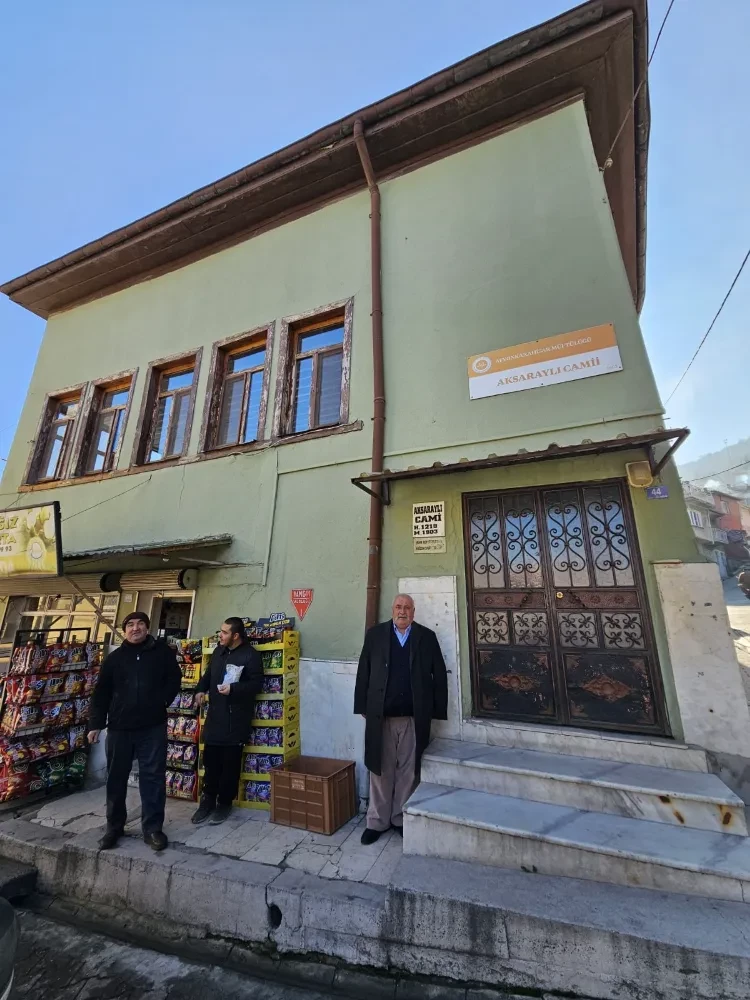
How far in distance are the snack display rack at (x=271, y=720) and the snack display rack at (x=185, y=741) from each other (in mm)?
237

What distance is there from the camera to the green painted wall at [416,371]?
15.1 feet

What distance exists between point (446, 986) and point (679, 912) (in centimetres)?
141

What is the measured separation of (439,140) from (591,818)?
798 centimetres

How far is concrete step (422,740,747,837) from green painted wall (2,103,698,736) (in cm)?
158

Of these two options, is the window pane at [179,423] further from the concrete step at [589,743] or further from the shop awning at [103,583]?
the concrete step at [589,743]

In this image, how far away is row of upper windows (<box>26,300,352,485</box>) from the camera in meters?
6.23

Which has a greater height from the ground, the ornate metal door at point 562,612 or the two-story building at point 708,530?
the two-story building at point 708,530

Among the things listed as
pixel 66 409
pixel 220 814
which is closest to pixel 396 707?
pixel 220 814

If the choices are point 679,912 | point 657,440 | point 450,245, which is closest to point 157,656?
point 679,912

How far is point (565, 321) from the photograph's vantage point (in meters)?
4.77

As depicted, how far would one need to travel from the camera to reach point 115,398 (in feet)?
27.0

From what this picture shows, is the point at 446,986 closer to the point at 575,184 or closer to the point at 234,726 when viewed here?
the point at 234,726

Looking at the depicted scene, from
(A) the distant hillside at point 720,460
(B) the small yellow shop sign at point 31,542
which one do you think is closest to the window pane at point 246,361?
(B) the small yellow shop sign at point 31,542

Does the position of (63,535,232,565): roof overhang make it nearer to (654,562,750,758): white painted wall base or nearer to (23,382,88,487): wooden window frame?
(23,382,88,487): wooden window frame
